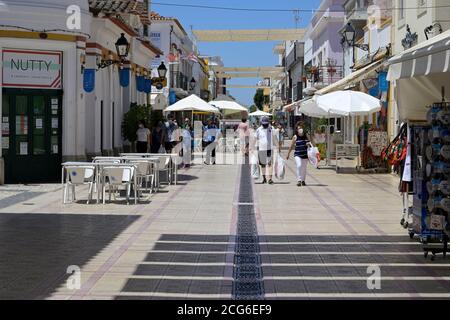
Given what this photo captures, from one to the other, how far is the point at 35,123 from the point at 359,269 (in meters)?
11.5

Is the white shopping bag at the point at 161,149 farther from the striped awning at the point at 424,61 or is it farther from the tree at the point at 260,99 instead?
the tree at the point at 260,99

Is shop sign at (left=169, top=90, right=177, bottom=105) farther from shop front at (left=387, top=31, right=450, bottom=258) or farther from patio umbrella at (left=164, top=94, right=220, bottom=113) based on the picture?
shop front at (left=387, top=31, right=450, bottom=258)

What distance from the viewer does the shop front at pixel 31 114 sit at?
16.7m

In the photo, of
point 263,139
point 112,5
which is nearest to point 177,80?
point 112,5

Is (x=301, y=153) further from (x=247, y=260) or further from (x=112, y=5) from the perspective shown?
(x=247, y=260)

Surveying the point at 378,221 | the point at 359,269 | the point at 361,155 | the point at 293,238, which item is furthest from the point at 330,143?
the point at 359,269

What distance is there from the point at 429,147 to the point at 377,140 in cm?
1286

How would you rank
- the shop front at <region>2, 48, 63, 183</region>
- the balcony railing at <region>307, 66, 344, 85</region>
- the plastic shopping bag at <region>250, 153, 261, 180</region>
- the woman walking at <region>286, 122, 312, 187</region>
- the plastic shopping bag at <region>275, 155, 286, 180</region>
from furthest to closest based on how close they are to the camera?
1. the balcony railing at <region>307, 66, 344, 85</region>
2. the plastic shopping bag at <region>250, 153, 261, 180</region>
3. the plastic shopping bag at <region>275, 155, 286, 180</region>
4. the woman walking at <region>286, 122, 312, 187</region>
5. the shop front at <region>2, 48, 63, 183</region>

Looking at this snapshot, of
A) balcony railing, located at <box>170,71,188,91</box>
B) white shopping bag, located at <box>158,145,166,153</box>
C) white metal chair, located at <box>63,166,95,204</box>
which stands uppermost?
balcony railing, located at <box>170,71,188,91</box>

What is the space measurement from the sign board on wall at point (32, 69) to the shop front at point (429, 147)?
10.1 metres

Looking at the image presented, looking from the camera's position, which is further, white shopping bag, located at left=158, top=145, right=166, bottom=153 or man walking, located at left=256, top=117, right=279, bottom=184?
white shopping bag, located at left=158, top=145, right=166, bottom=153

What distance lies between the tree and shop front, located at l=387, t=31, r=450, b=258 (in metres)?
121

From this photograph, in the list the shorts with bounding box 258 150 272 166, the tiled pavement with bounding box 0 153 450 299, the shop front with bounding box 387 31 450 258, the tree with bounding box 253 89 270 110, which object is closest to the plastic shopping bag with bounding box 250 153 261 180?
the shorts with bounding box 258 150 272 166

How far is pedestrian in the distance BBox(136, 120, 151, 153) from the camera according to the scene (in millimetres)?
22438
